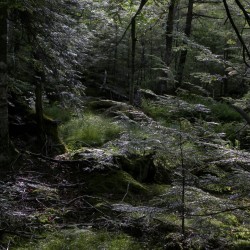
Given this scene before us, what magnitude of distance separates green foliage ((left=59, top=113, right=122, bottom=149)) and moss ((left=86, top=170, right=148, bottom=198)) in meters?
1.95

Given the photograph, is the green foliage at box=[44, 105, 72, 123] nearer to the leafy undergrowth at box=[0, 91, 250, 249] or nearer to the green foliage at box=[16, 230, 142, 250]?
the leafy undergrowth at box=[0, 91, 250, 249]

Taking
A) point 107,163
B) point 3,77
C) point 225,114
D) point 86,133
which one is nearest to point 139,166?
point 107,163

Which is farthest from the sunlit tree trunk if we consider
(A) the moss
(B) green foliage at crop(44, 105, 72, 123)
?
(B) green foliage at crop(44, 105, 72, 123)

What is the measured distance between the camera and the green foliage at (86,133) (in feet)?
27.5

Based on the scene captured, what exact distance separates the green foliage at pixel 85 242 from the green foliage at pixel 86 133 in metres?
3.82

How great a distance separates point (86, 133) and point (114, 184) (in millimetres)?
3146

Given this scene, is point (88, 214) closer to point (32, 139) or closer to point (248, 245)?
point (248, 245)

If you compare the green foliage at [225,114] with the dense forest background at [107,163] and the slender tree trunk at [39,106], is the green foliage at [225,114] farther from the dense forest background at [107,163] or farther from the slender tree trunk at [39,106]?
the slender tree trunk at [39,106]

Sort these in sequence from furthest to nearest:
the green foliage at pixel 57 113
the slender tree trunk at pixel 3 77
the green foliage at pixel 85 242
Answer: the green foliage at pixel 57 113 → the slender tree trunk at pixel 3 77 → the green foliage at pixel 85 242

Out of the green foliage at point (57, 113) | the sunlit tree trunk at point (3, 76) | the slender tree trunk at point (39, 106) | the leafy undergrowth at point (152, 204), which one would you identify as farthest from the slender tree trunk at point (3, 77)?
the green foliage at point (57, 113)

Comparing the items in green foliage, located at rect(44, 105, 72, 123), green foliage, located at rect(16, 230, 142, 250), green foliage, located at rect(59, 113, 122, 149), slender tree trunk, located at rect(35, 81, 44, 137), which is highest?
slender tree trunk, located at rect(35, 81, 44, 137)

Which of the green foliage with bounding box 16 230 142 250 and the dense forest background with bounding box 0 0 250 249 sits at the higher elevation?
the dense forest background with bounding box 0 0 250 249

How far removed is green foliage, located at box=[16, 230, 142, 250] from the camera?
3893mm

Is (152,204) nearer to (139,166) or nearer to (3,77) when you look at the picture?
(139,166)
